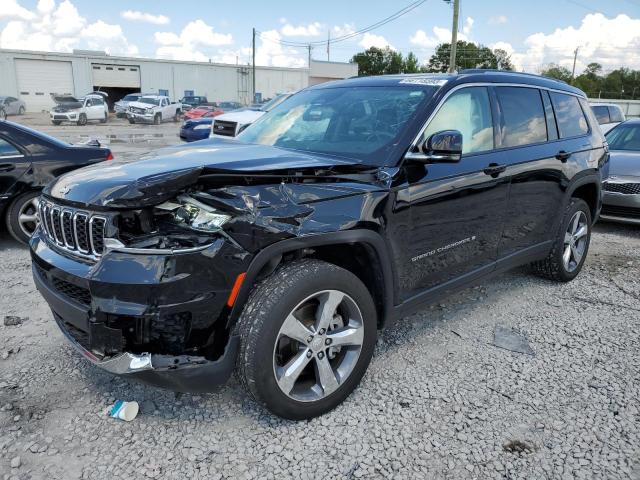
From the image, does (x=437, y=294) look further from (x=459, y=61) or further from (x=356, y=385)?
(x=459, y=61)

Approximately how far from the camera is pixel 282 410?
259cm

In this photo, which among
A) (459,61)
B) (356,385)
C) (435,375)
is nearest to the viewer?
(356,385)

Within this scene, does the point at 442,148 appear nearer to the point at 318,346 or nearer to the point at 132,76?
the point at 318,346

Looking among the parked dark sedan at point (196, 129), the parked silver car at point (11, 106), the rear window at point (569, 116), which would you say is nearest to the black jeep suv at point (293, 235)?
the rear window at point (569, 116)

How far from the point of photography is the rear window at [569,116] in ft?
14.9

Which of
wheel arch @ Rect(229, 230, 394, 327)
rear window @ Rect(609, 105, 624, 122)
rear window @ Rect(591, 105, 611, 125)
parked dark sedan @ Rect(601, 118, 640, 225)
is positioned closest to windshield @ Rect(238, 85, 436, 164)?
wheel arch @ Rect(229, 230, 394, 327)

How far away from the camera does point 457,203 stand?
3348 millimetres

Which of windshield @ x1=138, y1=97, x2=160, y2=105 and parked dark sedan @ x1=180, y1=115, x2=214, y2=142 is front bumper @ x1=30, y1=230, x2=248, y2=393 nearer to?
parked dark sedan @ x1=180, y1=115, x2=214, y2=142

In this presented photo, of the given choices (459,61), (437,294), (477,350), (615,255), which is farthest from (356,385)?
(459,61)

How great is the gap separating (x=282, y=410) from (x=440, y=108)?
2.08 meters

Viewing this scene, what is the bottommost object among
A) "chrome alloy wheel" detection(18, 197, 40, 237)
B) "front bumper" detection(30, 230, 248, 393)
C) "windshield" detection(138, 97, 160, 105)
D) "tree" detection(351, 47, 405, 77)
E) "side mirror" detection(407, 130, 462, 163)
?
"chrome alloy wheel" detection(18, 197, 40, 237)

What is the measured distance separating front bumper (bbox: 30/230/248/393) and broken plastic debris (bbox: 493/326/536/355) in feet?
7.16

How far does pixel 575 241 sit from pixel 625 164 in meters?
3.19

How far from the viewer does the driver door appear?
10.2 feet
